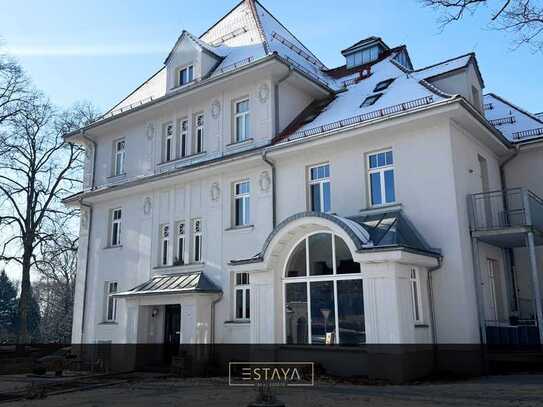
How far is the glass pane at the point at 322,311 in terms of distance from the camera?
1339 cm

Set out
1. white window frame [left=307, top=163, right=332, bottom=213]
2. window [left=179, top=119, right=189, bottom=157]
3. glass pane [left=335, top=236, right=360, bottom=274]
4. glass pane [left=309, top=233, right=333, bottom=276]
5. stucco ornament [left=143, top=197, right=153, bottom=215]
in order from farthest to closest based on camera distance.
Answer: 1. stucco ornament [left=143, top=197, right=153, bottom=215]
2. window [left=179, top=119, right=189, bottom=157]
3. white window frame [left=307, top=163, right=332, bottom=213]
4. glass pane [left=309, top=233, right=333, bottom=276]
5. glass pane [left=335, top=236, right=360, bottom=274]

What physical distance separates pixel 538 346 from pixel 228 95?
12.1 meters

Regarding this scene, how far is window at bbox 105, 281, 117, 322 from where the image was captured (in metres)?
20.1

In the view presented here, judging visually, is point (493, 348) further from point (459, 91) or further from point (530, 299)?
point (459, 91)

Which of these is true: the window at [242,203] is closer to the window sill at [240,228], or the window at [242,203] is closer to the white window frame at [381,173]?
the window sill at [240,228]

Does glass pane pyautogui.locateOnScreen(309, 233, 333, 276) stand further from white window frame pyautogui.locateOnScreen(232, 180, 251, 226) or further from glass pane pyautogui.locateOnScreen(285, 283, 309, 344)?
white window frame pyautogui.locateOnScreen(232, 180, 251, 226)

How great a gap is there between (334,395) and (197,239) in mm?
8970

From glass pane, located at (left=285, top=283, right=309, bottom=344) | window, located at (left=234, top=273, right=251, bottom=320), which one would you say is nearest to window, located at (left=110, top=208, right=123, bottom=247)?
window, located at (left=234, top=273, right=251, bottom=320)

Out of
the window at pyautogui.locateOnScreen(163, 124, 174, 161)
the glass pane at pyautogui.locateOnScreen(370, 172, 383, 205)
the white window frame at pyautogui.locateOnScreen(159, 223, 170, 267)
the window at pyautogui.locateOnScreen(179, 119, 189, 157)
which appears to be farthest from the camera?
the window at pyautogui.locateOnScreen(163, 124, 174, 161)

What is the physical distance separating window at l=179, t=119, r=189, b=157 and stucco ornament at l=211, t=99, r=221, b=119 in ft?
4.61

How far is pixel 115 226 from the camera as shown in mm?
21359

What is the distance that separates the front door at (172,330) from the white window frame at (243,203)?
3.71m

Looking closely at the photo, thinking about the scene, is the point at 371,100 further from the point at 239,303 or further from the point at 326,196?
the point at 239,303

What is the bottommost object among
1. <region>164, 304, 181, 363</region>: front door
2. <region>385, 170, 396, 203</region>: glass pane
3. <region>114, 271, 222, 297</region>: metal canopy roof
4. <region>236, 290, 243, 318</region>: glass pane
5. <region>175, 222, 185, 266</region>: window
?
<region>164, 304, 181, 363</region>: front door
